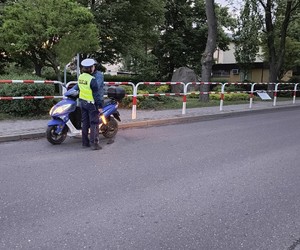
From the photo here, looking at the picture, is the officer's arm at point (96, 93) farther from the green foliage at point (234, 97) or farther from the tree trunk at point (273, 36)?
the tree trunk at point (273, 36)

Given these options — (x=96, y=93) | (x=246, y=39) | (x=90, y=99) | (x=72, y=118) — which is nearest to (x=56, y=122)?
(x=72, y=118)

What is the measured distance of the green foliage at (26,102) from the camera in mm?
9773

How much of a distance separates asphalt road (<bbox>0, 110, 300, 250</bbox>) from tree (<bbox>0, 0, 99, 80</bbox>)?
242 inches

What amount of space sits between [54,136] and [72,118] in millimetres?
546

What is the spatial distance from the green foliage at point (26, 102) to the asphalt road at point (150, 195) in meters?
2.60

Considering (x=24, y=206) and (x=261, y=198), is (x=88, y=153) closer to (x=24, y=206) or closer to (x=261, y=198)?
(x=24, y=206)

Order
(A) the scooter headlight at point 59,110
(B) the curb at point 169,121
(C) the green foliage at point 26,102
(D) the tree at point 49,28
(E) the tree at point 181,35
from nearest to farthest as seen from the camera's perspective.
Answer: (A) the scooter headlight at point 59,110 < (B) the curb at point 169,121 < (C) the green foliage at point 26,102 < (D) the tree at point 49,28 < (E) the tree at point 181,35

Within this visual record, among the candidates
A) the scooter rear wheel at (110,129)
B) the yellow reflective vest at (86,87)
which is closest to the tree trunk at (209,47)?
the scooter rear wheel at (110,129)

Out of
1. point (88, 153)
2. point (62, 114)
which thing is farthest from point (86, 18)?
point (88, 153)

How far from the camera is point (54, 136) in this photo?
7.48m

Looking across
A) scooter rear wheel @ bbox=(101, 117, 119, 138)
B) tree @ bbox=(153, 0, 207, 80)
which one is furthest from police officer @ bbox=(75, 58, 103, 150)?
tree @ bbox=(153, 0, 207, 80)

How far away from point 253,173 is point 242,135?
3.62 metres

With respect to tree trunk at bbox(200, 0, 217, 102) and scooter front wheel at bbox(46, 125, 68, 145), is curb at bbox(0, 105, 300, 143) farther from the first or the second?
tree trunk at bbox(200, 0, 217, 102)

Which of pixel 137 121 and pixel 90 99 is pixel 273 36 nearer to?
pixel 137 121
